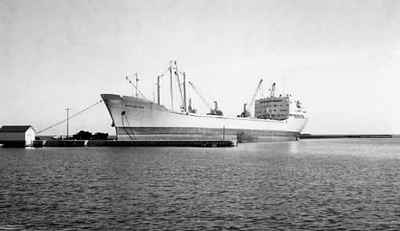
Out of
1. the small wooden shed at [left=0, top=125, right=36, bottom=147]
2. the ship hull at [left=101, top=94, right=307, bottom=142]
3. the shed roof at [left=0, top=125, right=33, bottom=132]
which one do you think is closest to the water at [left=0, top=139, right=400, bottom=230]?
the ship hull at [left=101, top=94, right=307, bottom=142]

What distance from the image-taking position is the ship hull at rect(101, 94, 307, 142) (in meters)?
82.6

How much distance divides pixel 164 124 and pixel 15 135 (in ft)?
96.5

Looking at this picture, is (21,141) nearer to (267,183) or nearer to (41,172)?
(41,172)

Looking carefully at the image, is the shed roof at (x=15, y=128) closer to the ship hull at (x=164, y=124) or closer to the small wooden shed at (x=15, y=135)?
the small wooden shed at (x=15, y=135)

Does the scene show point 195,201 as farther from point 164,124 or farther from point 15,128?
point 15,128

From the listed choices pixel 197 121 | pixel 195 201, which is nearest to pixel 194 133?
pixel 197 121

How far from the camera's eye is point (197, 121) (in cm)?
9669

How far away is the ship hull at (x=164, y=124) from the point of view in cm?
8256

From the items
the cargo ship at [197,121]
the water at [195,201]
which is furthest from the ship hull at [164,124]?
the water at [195,201]

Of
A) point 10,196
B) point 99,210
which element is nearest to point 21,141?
point 10,196

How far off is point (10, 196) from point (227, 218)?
12752mm

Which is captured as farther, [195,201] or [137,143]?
[137,143]

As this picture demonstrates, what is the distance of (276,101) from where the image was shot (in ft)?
440

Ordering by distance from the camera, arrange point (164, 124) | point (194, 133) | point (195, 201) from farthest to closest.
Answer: point (194, 133) < point (164, 124) < point (195, 201)
